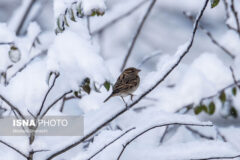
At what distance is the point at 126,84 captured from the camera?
3080 mm

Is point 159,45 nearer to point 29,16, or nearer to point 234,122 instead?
point 234,122

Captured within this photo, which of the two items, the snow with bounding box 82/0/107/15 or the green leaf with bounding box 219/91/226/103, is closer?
the snow with bounding box 82/0/107/15

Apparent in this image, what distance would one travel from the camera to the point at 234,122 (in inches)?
198

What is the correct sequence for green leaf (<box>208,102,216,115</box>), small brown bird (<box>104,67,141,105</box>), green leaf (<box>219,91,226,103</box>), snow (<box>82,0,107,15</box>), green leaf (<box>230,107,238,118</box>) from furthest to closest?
green leaf (<box>230,107,238,118</box>)
green leaf (<box>219,91,226,103</box>)
green leaf (<box>208,102,216,115</box>)
small brown bird (<box>104,67,141,105</box>)
snow (<box>82,0,107,15</box>)

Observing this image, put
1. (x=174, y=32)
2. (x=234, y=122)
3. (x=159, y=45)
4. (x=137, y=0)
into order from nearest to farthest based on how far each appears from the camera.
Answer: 1. (x=137, y=0)
2. (x=234, y=122)
3. (x=159, y=45)
4. (x=174, y=32)

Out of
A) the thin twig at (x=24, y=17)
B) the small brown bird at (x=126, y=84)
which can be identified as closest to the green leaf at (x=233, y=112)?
the small brown bird at (x=126, y=84)

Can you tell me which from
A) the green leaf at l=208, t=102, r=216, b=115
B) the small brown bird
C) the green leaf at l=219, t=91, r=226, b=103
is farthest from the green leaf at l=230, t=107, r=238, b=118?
the small brown bird

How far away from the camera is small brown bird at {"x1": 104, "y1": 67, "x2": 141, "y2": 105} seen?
289cm

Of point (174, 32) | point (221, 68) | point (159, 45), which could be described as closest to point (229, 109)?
point (221, 68)

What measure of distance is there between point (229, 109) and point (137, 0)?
1.31 metres

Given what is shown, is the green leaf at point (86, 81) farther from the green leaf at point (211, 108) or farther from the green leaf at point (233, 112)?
the green leaf at point (233, 112)

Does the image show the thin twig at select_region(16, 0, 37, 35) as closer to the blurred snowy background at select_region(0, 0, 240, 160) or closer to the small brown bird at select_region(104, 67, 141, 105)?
the blurred snowy background at select_region(0, 0, 240, 160)

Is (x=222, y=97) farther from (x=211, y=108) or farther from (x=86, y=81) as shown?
(x=86, y=81)

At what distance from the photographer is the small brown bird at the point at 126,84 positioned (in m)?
2.89
